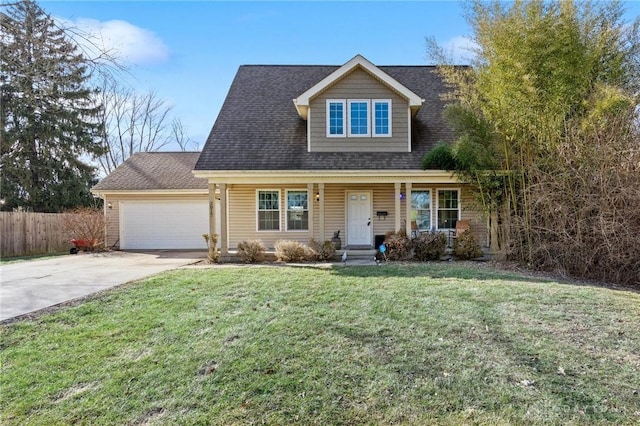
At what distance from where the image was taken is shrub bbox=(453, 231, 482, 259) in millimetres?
10641

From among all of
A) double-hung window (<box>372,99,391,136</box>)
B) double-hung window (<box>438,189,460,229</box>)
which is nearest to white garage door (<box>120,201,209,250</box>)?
double-hung window (<box>372,99,391,136</box>)

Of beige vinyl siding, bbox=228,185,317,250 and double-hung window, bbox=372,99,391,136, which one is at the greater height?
double-hung window, bbox=372,99,391,136

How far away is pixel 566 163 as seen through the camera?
8.06 meters

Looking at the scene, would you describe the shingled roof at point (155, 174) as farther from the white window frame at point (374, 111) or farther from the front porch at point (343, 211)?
the white window frame at point (374, 111)

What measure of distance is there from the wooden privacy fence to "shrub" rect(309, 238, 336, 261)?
11736 mm

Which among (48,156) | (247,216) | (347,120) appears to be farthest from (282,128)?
(48,156)

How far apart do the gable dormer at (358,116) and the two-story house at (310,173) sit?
0.03 meters

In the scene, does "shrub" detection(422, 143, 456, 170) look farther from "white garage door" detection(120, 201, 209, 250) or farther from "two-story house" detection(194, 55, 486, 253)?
"white garage door" detection(120, 201, 209, 250)

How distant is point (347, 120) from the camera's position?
1223cm

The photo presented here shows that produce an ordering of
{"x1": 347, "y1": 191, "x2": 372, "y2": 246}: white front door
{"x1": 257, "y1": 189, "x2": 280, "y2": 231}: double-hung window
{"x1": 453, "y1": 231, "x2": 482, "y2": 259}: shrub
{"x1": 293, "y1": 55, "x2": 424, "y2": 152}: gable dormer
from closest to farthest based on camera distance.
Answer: {"x1": 453, "y1": 231, "x2": 482, "y2": 259}: shrub
{"x1": 293, "y1": 55, "x2": 424, "y2": 152}: gable dormer
{"x1": 347, "y1": 191, "x2": 372, "y2": 246}: white front door
{"x1": 257, "y1": 189, "x2": 280, "y2": 231}: double-hung window

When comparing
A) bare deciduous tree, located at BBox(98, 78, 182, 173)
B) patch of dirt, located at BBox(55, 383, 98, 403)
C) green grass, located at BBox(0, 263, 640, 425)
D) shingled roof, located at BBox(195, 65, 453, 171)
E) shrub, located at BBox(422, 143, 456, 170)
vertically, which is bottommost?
patch of dirt, located at BBox(55, 383, 98, 403)

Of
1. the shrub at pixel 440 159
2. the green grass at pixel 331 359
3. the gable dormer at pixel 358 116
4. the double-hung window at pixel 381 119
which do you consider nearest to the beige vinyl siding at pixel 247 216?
the gable dormer at pixel 358 116

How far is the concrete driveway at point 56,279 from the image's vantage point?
6.05 m

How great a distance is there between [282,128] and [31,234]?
10823 mm
